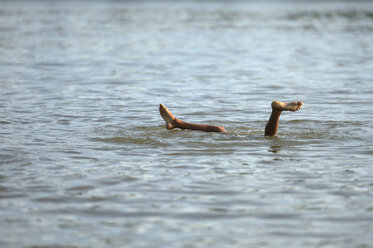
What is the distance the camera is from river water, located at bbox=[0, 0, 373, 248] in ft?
22.8

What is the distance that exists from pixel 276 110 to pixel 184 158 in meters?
1.79

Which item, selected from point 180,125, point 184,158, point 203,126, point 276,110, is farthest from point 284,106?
point 184,158

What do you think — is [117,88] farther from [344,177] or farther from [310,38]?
[310,38]

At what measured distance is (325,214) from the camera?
738 cm

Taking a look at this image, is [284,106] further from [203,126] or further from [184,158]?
[184,158]

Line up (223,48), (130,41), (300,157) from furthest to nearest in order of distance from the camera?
(130,41), (223,48), (300,157)

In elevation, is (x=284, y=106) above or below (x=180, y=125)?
above

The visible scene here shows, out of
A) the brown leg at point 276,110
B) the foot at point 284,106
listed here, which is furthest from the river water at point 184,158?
the foot at point 284,106

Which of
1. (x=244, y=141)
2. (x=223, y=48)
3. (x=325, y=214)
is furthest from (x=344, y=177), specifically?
(x=223, y=48)

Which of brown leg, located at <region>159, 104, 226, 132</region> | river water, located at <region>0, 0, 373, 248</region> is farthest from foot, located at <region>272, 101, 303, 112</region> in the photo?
brown leg, located at <region>159, 104, 226, 132</region>

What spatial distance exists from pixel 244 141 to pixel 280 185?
2534mm

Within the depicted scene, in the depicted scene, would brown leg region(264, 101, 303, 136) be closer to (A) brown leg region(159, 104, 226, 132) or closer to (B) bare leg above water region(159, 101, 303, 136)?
(B) bare leg above water region(159, 101, 303, 136)

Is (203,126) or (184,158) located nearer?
(184,158)

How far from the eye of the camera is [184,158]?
32.7 ft
